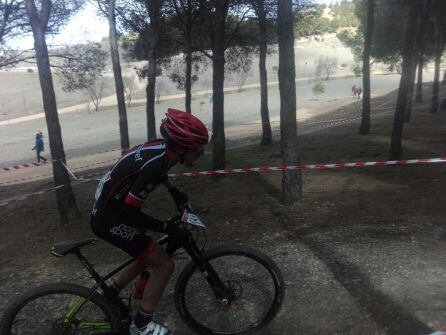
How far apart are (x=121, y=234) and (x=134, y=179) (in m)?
0.49

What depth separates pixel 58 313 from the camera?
3338 mm

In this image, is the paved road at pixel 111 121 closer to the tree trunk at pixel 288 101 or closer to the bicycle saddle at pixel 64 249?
the tree trunk at pixel 288 101

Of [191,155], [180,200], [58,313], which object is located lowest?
[58,313]

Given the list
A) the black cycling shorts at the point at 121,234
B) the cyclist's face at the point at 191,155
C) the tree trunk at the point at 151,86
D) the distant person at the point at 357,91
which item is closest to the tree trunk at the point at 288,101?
the cyclist's face at the point at 191,155

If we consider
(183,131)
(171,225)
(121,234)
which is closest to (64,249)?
(121,234)

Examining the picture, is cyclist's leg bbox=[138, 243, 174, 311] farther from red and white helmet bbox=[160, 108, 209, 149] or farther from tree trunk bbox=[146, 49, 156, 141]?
tree trunk bbox=[146, 49, 156, 141]

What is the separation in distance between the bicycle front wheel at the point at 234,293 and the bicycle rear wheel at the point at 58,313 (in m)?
0.71

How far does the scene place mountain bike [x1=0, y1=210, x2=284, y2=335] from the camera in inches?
129

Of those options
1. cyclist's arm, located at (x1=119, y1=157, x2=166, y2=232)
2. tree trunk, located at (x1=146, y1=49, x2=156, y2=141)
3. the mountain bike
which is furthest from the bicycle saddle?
tree trunk, located at (x1=146, y1=49, x2=156, y2=141)

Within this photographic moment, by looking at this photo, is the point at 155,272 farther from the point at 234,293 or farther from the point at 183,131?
the point at 183,131

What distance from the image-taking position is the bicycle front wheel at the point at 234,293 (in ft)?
11.6

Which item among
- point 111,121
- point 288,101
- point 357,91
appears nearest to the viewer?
point 288,101

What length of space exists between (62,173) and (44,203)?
3.23 metres

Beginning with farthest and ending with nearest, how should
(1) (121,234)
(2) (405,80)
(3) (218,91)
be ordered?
(2) (405,80) < (3) (218,91) < (1) (121,234)
